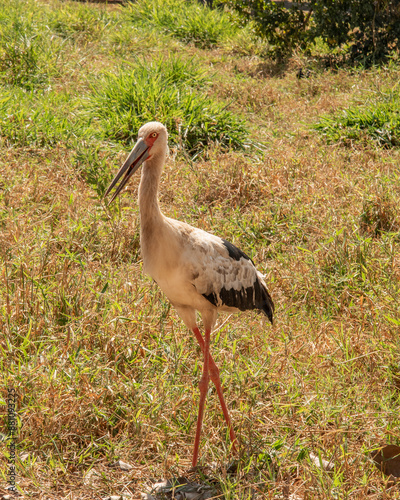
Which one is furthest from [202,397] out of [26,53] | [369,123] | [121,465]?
[26,53]

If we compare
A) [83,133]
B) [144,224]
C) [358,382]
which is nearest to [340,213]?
[358,382]

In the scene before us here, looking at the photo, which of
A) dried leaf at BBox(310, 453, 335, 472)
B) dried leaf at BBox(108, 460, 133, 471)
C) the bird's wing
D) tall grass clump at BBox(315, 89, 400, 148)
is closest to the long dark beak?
the bird's wing

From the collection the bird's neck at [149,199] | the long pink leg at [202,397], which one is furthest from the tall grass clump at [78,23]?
the long pink leg at [202,397]

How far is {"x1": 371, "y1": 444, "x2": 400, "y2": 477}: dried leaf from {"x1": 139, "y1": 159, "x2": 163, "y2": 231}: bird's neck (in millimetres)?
1597

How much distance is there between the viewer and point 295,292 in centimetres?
423

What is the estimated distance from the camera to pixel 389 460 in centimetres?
275

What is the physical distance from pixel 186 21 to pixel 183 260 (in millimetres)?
9230

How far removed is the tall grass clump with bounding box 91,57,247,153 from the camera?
20.9ft

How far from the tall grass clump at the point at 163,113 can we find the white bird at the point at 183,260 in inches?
124

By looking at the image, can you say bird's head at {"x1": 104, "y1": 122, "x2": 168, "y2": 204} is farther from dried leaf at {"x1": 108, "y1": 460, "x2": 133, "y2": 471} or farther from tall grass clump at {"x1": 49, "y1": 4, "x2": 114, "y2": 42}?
tall grass clump at {"x1": 49, "y1": 4, "x2": 114, "y2": 42}

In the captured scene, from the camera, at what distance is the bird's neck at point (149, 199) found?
9.66 feet

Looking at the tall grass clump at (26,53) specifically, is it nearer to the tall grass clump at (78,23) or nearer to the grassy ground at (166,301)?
the grassy ground at (166,301)

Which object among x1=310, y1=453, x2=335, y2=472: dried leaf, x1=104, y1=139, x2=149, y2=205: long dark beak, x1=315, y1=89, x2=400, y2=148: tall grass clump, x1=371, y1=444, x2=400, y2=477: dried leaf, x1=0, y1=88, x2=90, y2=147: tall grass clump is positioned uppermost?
x1=104, y1=139, x2=149, y2=205: long dark beak

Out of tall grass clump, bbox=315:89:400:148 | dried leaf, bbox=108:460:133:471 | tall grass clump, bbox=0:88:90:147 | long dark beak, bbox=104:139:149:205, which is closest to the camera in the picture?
dried leaf, bbox=108:460:133:471
